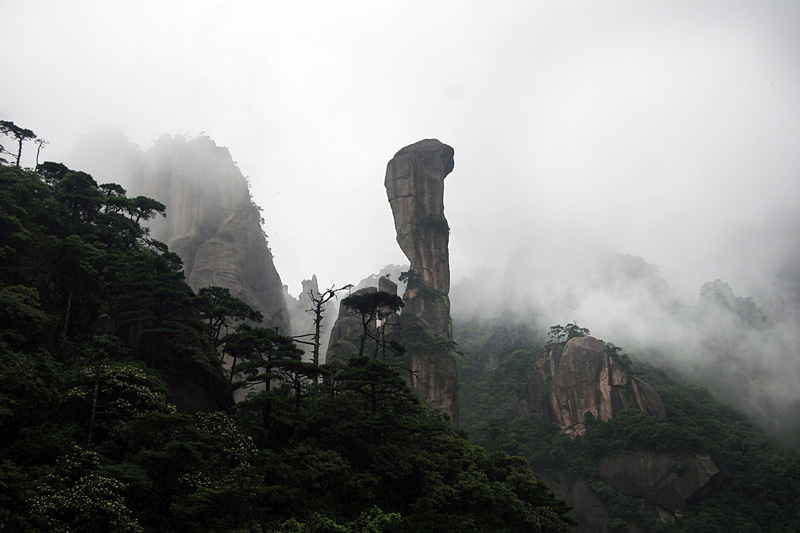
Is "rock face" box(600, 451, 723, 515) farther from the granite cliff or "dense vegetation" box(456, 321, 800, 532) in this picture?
"dense vegetation" box(456, 321, 800, 532)

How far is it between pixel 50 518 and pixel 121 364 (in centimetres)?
755

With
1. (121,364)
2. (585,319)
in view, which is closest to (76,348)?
(121,364)

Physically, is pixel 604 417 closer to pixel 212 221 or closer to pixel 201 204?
pixel 212 221

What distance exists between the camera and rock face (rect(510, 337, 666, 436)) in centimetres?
6406

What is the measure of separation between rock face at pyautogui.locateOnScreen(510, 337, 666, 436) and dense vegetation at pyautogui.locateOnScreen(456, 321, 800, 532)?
6.39ft

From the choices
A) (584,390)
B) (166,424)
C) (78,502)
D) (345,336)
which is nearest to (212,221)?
(345,336)

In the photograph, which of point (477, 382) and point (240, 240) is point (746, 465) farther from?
point (240, 240)

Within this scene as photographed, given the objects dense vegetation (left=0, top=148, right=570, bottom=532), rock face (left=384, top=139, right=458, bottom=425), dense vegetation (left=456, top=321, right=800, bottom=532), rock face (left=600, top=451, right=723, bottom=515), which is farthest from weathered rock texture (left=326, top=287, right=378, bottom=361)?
rock face (left=600, top=451, right=723, bottom=515)

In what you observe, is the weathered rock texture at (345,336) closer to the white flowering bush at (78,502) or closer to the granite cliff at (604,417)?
the granite cliff at (604,417)

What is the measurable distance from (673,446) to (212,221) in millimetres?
60754

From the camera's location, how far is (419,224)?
212 feet

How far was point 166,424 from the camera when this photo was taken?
16219mm

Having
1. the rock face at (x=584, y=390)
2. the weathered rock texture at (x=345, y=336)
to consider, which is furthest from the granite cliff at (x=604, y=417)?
the weathered rock texture at (x=345, y=336)

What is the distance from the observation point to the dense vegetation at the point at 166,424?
46.8 feet
